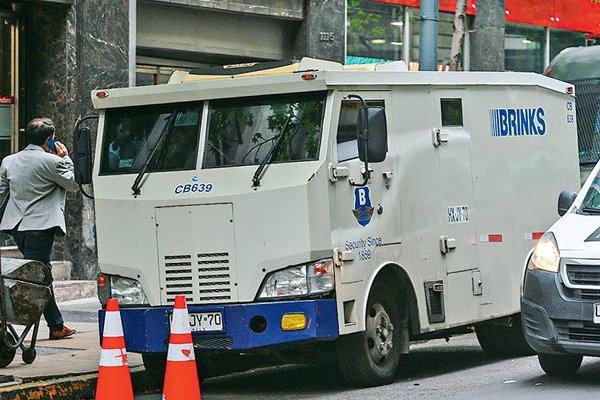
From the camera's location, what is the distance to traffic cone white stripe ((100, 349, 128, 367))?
8891 mm

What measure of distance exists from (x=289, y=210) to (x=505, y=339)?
3.57 m

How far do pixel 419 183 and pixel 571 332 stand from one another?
190cm

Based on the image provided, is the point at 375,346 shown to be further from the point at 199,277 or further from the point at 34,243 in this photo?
the point at 34,243

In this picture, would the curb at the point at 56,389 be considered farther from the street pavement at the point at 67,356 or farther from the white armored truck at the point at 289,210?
the white armored truck at the point at 289,210

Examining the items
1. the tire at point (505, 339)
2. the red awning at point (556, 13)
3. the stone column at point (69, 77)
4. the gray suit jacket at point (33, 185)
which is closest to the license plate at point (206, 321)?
the gray suit jacket at point (33, 185)

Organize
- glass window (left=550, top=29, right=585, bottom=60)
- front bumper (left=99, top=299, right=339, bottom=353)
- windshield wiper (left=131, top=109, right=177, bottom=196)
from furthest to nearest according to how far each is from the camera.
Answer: glass window (left=550, top=29, right=585, bottom=60), windshield wiper (left=131, top=109, right=177, bottom=196), front bumper (left=99, top=299, right=339, bottom=353)

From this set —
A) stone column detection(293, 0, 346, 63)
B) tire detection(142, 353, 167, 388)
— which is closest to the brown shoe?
tire detection(142, 353, 167, 388)

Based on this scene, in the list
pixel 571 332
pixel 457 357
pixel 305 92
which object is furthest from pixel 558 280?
pixel 457 357

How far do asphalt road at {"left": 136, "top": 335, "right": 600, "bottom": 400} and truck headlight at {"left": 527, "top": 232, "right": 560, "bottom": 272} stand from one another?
2.92ft

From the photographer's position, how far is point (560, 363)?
34.6ft

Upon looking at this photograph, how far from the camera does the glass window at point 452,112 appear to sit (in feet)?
37.6

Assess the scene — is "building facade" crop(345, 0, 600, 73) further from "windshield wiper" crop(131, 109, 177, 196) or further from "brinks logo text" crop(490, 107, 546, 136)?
"windshield wiper" crop(131, 109, 177, 196)

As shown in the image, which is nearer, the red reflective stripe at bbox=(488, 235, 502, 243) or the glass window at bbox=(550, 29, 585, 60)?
the red reflective stripe at bbox=(488, 235, 502, 243)

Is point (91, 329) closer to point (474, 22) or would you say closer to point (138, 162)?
point (138, 162)
